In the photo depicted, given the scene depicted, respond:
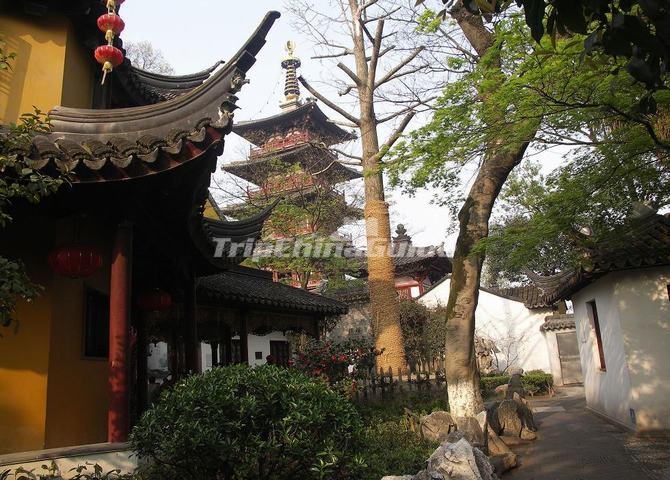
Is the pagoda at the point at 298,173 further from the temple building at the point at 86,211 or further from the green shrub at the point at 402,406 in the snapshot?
the temple building at the point at 86,211

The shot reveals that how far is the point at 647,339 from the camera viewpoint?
8180 millimetres

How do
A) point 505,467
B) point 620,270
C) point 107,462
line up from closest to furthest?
point 107,462
point 505,467
point 620,270

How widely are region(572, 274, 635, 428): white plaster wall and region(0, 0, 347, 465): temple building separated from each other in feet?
21.9

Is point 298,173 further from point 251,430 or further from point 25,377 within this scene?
point 251,430

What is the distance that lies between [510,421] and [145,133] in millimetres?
7777

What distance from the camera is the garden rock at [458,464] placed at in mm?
4180

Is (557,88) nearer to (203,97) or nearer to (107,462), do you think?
(203,97)

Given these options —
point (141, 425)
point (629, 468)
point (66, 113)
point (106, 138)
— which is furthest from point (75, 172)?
point (629, 468)

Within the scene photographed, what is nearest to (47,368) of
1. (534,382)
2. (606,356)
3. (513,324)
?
(606,356)

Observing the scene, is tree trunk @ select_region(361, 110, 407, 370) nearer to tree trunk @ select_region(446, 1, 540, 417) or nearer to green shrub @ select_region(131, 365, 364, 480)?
tree trunk @ select_region(446, 1, 540, 417)

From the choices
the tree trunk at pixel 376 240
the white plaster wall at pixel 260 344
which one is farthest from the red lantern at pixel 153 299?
the white plaster wall at pixel 260 344

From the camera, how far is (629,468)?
6.29m

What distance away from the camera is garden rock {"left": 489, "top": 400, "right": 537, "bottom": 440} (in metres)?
8.96

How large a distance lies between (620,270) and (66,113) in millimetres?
7996
